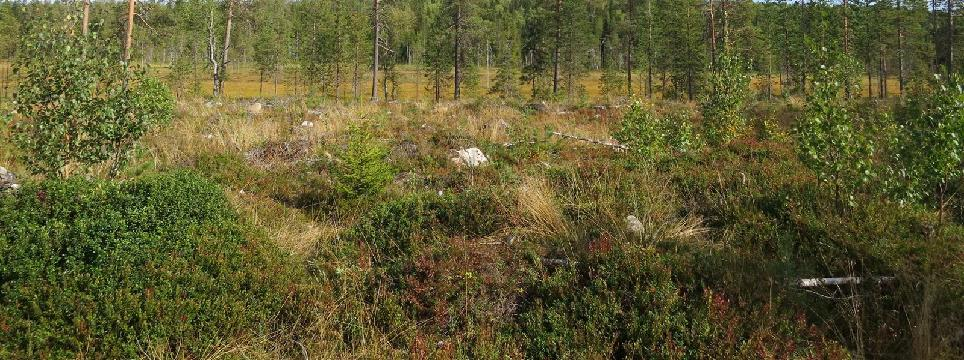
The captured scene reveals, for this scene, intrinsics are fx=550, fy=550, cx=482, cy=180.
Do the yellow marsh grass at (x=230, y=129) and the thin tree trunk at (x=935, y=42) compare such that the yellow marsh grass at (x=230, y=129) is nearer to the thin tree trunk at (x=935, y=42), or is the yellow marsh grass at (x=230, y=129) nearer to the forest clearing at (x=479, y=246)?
the forest clearing at (x=479, y=246)

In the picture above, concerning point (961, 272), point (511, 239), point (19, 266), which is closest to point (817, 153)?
point (961, 272)

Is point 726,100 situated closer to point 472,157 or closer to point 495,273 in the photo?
point 472,157


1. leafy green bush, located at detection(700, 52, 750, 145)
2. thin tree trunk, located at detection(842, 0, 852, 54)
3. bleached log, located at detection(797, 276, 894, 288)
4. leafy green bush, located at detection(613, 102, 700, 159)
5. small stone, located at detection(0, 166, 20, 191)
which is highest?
thin tree trunk, located at detection(842, 0, 852, 54)

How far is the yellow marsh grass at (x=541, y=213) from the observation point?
510 cm

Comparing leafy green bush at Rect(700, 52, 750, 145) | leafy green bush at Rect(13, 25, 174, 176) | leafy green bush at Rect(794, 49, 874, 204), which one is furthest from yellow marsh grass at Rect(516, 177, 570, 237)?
leafy green bush at Rect(700, 52, 750, 145)

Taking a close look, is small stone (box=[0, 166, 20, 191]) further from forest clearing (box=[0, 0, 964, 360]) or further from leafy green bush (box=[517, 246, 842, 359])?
leafy green bush (box=[517, 246, 842, 359])

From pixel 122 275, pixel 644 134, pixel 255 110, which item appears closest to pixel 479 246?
pixel 122 275

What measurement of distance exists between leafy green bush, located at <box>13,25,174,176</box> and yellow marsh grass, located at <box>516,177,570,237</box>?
3928mm

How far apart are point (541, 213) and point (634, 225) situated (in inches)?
34.5

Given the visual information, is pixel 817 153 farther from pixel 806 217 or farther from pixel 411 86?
pixel 411 86

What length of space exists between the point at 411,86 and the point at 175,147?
68.9m

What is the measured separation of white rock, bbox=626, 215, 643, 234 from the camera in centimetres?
481

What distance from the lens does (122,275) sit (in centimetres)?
364

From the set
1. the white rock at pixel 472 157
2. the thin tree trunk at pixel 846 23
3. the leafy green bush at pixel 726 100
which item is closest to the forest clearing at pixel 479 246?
the white rock at pixel 472 157
